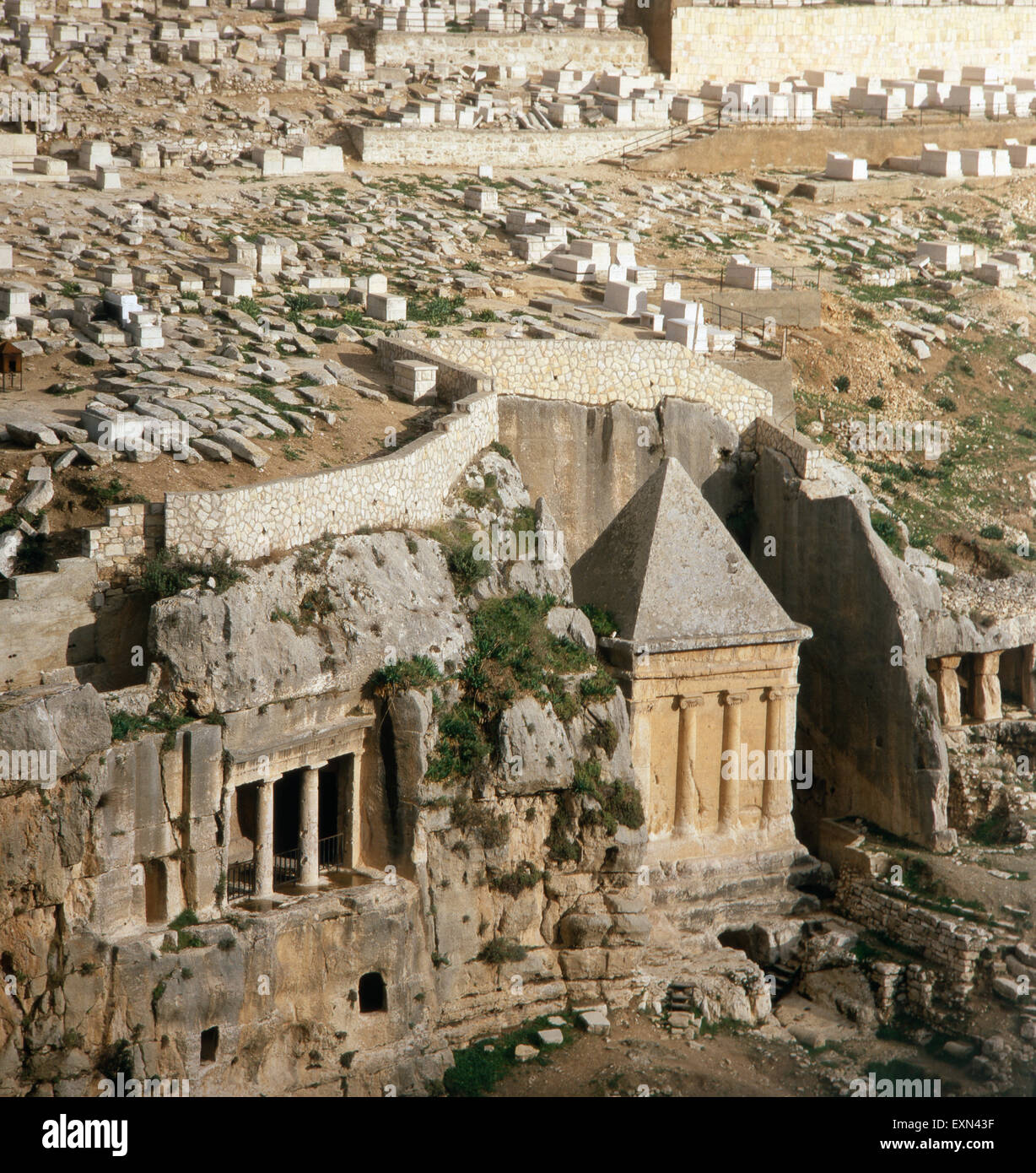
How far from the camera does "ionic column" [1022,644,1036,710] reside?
36.7 metres

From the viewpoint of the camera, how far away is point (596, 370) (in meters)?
34.0

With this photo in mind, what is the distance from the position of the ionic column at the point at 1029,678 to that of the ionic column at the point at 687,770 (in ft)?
26.7

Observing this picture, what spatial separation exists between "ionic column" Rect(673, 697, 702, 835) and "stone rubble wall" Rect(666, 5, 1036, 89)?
32766mm

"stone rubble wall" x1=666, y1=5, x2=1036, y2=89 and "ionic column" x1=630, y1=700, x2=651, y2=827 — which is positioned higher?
"stone rubble wall" x1=666, y1=5, x2=1036, y2=89

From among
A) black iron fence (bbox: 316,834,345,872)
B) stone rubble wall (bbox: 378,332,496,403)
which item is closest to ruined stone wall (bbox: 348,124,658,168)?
stone rubble wall (bbox: 378,332,496,403)

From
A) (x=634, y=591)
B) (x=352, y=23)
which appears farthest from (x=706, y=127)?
(x=634, y=591)

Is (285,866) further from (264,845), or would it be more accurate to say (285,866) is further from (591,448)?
(591,448)

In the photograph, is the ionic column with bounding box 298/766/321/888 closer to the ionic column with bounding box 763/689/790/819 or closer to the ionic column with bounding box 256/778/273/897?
the ionic column with bounding box 256/778/273/897

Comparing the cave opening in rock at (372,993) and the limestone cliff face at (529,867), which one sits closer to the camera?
the cave opening in rock at (372,993)

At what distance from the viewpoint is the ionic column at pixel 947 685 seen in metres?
35.5

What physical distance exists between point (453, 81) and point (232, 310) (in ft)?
72.5

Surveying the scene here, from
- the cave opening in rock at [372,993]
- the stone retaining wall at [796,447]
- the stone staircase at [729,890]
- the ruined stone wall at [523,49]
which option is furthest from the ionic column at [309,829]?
the ruined stone wall at [523,49]

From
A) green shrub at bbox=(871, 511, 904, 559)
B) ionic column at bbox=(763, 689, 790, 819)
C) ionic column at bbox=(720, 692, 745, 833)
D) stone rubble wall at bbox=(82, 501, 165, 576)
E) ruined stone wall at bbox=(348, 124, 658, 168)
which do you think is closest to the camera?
stone rubble wall at bbox=(82, 501, 165, 576)

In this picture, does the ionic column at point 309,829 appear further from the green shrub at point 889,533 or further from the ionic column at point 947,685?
the ionic column at point 947,685
